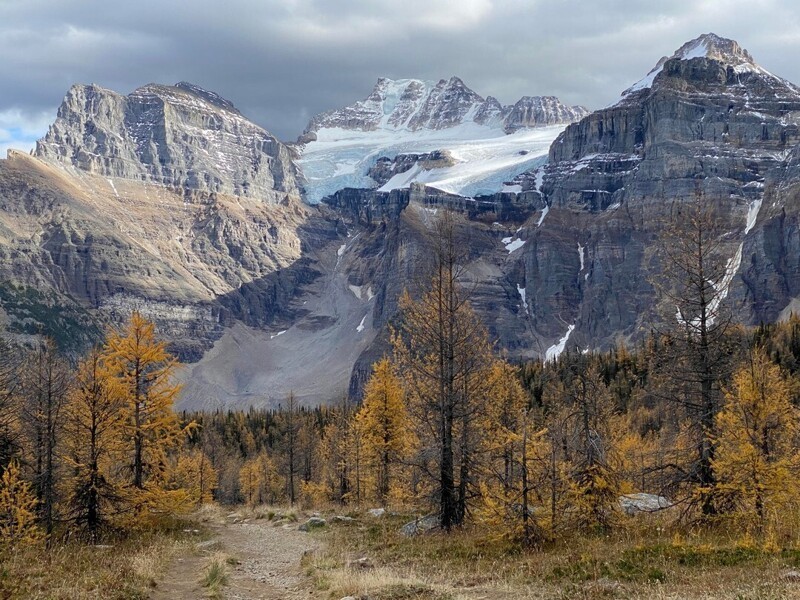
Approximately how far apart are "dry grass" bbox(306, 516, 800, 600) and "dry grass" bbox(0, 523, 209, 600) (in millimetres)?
3816

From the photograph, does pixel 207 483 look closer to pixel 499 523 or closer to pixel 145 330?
pixel 145 330

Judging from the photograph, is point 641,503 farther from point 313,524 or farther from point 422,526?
point 313,524

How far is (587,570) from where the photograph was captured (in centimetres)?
1341

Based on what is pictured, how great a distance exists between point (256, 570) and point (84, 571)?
4982 millimetres

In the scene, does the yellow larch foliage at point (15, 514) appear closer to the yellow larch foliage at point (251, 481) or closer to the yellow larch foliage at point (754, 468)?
the yellow larch foliage at point (754, 468)

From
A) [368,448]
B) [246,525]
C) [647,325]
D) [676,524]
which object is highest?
[647,325]

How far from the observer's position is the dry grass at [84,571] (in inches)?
510

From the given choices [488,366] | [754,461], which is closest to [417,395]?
[488,366]

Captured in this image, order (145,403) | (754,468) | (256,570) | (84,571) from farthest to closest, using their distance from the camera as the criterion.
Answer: (145,403) < (256,570) < (754,468) < (84,571)

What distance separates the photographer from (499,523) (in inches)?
659

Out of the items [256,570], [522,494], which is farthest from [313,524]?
[522,494]

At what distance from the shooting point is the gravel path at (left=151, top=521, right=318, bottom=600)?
15148mm

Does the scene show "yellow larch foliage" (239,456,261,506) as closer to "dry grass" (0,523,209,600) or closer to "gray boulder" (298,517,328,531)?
"gray boulder" (298,517,328,531)

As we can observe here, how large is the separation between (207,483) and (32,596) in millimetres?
57655
